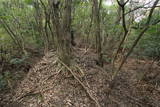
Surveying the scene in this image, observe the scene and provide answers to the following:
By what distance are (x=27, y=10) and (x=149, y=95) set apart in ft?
26.7

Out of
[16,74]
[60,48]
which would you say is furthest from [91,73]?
[16,74]

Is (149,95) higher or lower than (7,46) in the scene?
lower

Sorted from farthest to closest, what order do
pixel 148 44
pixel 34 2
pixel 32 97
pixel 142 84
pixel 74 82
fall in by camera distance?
pixel 34 2
pixel 148 44
pixel 142 84
pixel 74 82
pixel 32 97

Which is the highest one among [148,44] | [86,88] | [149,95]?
[148,44]

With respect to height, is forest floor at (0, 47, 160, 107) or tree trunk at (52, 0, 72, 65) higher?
tree trunk at (52, 0, 72, 65)

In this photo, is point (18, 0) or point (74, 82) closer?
point (74, 82)

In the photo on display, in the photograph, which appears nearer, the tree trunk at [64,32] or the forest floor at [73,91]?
the forest floor at [73,91]

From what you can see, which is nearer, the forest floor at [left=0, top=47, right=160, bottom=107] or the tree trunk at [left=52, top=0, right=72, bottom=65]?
the forest floor at [left=0, top=47, right=160, bottom=107]

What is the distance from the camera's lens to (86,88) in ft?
10.4

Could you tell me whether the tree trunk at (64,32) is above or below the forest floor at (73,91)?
above

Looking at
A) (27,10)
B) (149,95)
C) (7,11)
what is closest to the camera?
(149,95)

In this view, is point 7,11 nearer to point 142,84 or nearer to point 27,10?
point 27,10

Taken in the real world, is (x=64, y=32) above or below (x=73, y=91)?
above

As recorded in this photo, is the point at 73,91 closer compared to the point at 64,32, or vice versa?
the point at 73,91
